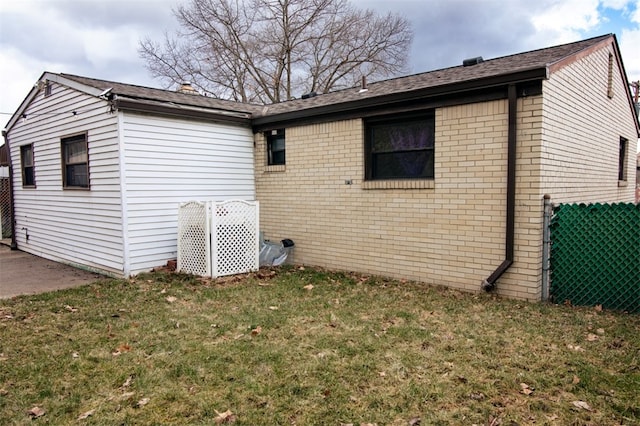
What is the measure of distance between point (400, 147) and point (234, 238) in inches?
135

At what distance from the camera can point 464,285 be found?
21.2ft

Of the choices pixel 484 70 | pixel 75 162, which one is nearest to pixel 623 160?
pixel 484 70

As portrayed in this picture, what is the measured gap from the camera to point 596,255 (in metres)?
5.61

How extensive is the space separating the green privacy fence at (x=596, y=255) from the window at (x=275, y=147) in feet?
18.5

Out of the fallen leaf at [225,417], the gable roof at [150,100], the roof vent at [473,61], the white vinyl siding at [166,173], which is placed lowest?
the fallen leaf at [225,417]

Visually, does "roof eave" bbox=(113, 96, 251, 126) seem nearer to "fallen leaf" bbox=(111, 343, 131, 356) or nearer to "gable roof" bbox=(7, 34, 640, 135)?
"gable roof" bbox=(7, 34, 640, 135)

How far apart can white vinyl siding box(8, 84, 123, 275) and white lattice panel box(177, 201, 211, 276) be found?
3.54ft

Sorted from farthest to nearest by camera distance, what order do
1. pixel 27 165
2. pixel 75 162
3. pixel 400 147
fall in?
1. pixel 27 165
2. pixel 75 162
3. pixel 400 147

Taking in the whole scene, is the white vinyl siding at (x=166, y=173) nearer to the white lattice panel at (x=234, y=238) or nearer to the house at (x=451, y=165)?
the house at (x=451, y=165)

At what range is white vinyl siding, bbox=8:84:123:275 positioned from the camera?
25.6ft

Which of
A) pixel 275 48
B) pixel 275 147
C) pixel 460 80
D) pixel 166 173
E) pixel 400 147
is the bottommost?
pixel 166 173

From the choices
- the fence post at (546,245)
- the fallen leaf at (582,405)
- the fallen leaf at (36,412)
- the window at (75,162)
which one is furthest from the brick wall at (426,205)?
the fallen leaf at (36,412)

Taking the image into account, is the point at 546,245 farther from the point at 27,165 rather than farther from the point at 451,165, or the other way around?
the point at 27,165

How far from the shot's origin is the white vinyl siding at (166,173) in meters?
7.61
